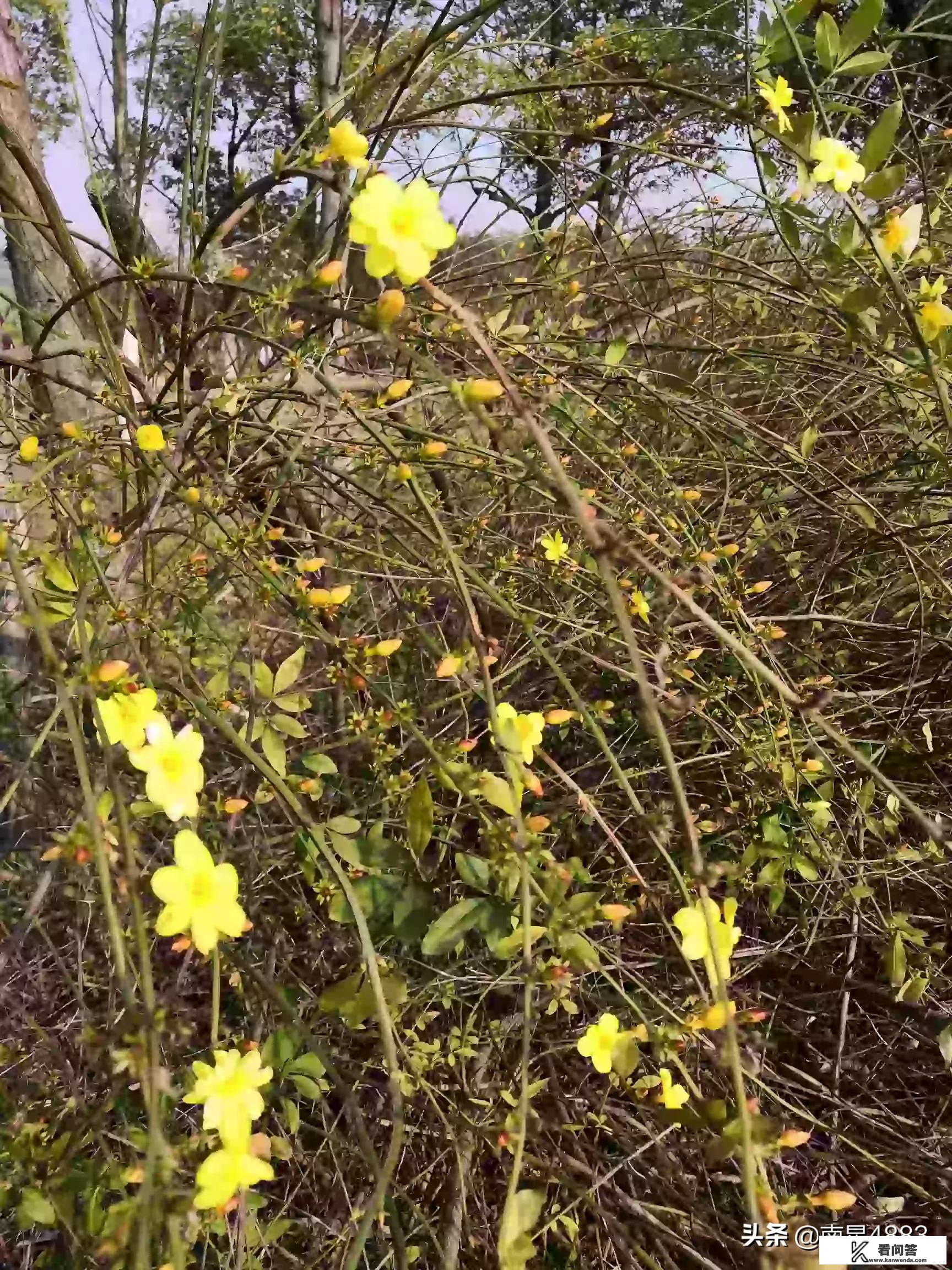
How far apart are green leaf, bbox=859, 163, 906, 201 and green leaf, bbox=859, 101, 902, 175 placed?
14 mm

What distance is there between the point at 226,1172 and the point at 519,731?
1.25 feet

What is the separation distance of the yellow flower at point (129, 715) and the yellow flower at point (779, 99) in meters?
0.85

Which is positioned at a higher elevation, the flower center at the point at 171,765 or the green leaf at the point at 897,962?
the flower center at the point at 171,765

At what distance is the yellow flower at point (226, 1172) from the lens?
51 centimetres

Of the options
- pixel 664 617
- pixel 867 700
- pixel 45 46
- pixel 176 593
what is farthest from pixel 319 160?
pixel 45 46

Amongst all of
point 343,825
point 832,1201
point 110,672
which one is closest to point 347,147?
point 110,672

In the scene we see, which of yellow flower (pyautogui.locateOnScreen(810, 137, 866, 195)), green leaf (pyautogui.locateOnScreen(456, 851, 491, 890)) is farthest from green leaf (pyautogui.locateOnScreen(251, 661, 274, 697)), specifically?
yellow flower (pyautogui.locateOnScreen(810, 137, 866, 195))

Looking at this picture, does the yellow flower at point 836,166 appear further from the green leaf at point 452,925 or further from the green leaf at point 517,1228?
the green leaf at point 517,1228

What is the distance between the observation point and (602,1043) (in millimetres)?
765

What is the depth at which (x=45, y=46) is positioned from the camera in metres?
3.11

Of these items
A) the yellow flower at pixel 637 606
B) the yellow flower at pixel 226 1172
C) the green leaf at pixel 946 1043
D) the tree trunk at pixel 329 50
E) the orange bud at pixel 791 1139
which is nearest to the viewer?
the yellow flower at pixel 226 1172

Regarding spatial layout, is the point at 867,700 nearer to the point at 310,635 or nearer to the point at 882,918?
the point at 882,918

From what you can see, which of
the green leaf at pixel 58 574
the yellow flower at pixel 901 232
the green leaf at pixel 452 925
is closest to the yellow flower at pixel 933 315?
the yellow flower at pixel 901 232

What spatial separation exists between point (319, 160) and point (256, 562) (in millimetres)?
405
